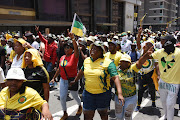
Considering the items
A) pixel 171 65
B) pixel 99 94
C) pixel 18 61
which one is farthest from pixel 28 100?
pixel 171 65

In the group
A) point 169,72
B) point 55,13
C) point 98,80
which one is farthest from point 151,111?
point 55,13

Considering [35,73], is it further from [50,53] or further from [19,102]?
[50,53]

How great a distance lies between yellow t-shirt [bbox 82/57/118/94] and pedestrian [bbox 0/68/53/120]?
3.46 ft

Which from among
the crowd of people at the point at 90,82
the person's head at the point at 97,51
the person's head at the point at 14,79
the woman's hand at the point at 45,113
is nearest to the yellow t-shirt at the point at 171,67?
the crowd of people at the point at 90,82

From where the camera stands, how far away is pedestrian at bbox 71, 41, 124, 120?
11.0ft

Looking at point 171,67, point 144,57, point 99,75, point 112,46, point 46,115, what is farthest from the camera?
point 112,46

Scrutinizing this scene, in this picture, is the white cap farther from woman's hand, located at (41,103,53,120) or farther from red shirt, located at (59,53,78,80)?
red shirt, located at (59,53,78,80)

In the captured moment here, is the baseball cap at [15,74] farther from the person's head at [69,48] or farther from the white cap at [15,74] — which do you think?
the person's head at [69,48]

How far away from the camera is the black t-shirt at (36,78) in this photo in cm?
334

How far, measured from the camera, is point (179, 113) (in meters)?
5.12

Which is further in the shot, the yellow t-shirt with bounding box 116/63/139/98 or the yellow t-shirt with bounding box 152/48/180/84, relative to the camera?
the yellow t-shirt with bounding box 152/48/180/84

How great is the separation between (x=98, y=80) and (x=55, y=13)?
24665 millimetres

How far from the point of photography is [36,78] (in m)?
3.36

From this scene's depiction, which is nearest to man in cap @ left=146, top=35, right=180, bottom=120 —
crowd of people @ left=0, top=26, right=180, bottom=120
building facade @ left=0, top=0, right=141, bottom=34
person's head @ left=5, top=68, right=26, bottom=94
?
crowd of people @ left=0, top=26, right=180, bottom=120
